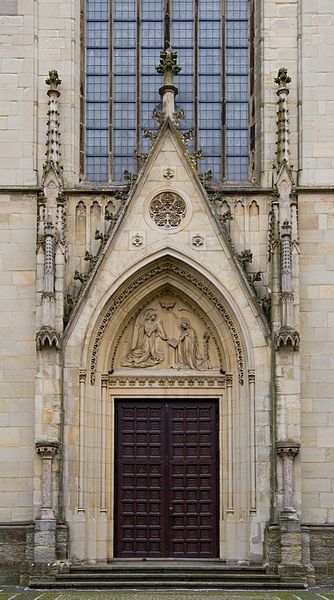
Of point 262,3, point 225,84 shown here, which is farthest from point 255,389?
point 262,3

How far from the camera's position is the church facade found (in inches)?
766

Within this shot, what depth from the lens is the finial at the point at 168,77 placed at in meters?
20.5

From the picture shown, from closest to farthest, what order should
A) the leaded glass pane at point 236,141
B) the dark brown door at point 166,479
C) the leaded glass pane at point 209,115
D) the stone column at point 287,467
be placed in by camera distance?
the stone column at point 287,467
the dark brown door at point 166,479
the leaded glass pane at point 236,141
the leaded glass pane at point 209,115

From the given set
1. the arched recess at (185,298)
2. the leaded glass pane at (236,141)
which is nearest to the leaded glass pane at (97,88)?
the leaded glass pane at (236,141)

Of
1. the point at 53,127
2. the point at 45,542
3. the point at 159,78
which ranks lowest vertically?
the point at 45,542

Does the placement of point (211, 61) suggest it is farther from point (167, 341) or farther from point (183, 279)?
point (167, 341)

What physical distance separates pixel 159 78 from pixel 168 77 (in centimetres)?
108

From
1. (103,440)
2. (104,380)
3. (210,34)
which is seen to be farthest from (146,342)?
(210,34)

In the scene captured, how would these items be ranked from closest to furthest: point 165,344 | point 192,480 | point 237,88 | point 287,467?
point 287,467, point 192,480, point 165,344, point 237,88

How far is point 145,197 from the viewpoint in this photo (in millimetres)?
20250

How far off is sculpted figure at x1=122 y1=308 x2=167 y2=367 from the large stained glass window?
282cm

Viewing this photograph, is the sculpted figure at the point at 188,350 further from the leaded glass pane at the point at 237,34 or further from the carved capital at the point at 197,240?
the leaded glass pane at the point at 237,34

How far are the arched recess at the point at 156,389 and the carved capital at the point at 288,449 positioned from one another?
64 centimetres

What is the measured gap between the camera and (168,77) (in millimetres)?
20672
